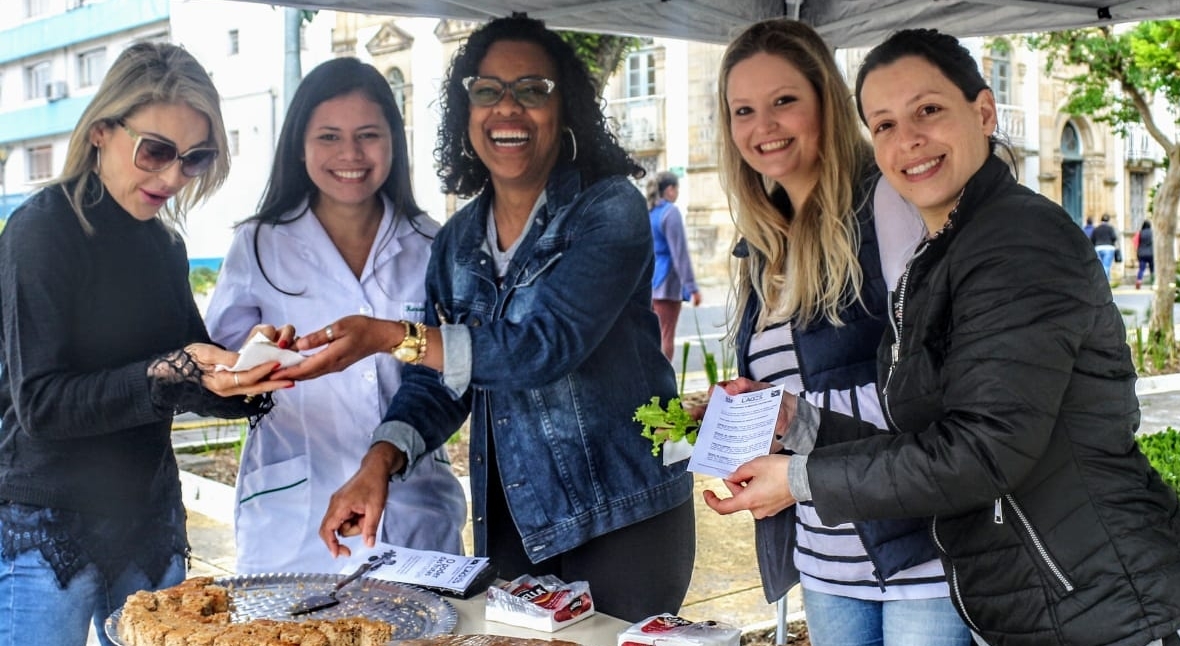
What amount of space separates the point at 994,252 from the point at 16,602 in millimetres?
1986

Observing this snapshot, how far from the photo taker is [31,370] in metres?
2.31

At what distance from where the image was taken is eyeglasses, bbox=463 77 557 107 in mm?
2662

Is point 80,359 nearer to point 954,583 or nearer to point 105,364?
point 105,364

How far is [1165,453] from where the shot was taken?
5.07 metres

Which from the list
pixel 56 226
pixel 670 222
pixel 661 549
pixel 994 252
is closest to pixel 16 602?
pixel 56 226

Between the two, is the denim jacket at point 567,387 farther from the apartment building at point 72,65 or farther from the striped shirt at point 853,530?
the apartment building at point 72,65

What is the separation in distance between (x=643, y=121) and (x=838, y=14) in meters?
25.4

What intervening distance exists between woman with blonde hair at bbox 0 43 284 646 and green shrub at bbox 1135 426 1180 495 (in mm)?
3646

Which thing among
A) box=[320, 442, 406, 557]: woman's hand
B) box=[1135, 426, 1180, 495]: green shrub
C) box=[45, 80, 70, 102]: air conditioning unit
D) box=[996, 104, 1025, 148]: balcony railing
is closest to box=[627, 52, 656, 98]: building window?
box=[996, 104, 1025, 148]: balcony railing

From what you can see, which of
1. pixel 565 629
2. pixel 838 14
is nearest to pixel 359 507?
pixel 565 629

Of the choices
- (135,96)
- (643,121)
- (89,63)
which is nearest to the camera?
(135,96)

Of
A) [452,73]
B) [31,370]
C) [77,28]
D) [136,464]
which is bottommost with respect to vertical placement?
[136,464]

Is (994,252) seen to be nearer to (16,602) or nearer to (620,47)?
(16,602)

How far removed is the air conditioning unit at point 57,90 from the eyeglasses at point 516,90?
4150 millimetres
